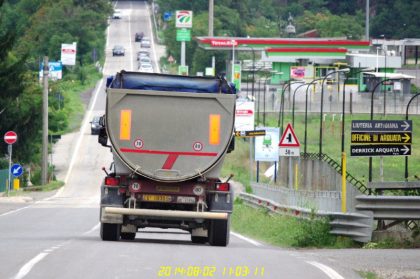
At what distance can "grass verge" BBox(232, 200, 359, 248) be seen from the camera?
26.6 metres

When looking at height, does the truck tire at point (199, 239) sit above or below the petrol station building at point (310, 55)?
below

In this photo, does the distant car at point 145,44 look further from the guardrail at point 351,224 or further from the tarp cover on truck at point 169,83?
the tarp cover on truck at point 169,83

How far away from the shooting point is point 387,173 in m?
56.5

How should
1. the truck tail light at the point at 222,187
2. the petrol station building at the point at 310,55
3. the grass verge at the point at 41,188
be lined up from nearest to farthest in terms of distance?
the truck tail light at the point at 222,187 → the grass verge at the point at 41,188 → the petrol station building at the point at 310,55

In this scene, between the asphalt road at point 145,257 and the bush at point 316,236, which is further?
the bush at point 316,236

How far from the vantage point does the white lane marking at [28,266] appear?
1613 centimetres

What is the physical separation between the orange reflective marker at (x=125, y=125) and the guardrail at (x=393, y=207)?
530 cm

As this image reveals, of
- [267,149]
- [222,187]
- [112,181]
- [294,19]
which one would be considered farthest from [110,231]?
[294,19]

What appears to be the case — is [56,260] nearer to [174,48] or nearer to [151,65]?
[151,65]

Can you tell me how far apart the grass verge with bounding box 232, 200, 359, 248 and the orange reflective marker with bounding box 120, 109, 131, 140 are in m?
5.35

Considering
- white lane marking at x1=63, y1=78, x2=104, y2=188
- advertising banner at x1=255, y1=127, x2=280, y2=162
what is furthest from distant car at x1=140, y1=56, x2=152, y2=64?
advertising banner at x1=255, y1=127, x2=280, y2=162

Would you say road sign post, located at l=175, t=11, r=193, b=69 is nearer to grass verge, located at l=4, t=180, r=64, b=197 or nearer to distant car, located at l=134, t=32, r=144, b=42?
grass verge, located at l=4, t=180, r=64, b=197

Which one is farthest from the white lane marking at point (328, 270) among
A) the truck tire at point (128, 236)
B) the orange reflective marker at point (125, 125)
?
the truck tire at point (128, 236)

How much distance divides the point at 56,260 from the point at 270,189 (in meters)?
25.2
